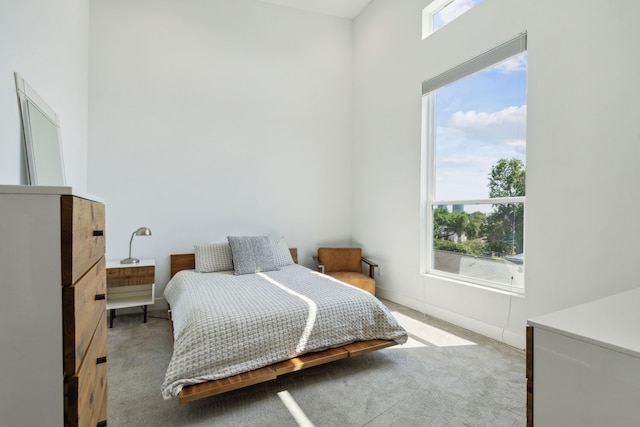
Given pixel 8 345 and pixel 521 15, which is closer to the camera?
pixel 8 345

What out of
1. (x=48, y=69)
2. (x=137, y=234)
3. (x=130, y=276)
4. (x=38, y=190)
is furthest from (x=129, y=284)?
(x=38, y=190)

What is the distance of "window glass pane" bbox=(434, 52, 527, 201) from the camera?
9.57 ft

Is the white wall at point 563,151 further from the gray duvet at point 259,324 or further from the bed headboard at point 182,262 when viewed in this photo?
the bed headboard at point 182,262

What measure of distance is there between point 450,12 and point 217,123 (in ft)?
9.84

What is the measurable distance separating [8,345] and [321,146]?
172 inches

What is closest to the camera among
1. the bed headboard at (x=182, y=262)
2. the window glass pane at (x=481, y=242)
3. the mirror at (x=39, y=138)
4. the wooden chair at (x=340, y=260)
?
the mirror at (x=39, y=138)

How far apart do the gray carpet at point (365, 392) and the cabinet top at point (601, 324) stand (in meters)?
0.97

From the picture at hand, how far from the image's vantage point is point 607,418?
2.94 feet

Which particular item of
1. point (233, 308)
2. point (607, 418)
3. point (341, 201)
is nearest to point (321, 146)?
point (341, 201)

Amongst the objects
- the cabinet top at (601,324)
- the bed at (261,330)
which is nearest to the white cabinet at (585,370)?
the cabinet top at (601,324)

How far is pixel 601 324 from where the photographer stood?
1.06m

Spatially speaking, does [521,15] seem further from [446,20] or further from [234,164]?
[234,164]

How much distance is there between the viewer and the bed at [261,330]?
1.96m

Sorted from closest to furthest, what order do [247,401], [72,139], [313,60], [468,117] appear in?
[247,401], [72,139], [468,117], [313,60]
